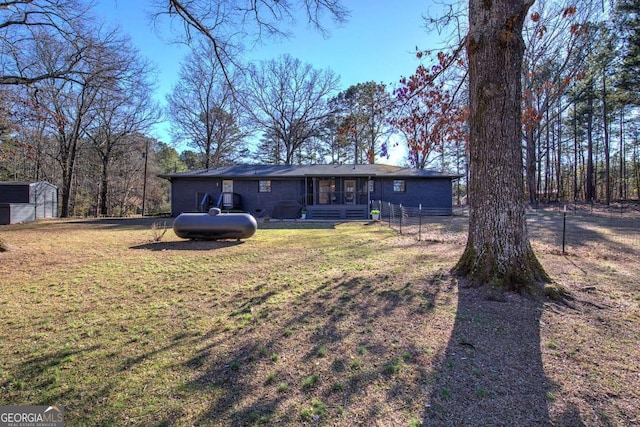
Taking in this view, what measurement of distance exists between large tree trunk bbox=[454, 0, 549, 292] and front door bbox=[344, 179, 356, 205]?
16.0 metres

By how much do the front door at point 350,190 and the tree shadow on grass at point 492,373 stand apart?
16.9 metres

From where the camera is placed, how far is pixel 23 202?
1775 cm

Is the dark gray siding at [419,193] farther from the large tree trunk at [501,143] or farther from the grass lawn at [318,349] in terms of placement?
the large tree trunk at [501,143]

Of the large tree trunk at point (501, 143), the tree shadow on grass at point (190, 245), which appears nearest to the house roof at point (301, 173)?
the tree shadow on grass at point (190, 245)

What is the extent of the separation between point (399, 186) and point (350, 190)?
3.23 metres

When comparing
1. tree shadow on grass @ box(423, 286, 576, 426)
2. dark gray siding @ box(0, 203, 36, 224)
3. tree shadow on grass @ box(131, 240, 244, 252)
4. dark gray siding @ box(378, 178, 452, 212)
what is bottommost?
tree shadow on grass @ box(423, 286, 576, 426)

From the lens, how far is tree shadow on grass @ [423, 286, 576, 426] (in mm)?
1969

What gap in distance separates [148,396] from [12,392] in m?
0.96

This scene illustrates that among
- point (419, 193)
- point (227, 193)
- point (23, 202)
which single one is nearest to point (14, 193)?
point (23, 202)

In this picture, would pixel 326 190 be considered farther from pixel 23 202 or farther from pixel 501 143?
pixel 23 202

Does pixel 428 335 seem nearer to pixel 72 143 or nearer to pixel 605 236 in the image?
pixel 605 236

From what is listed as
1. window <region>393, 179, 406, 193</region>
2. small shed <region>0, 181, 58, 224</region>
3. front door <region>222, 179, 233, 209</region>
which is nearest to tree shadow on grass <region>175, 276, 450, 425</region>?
front door <region>222, 179, 233, 209</region>

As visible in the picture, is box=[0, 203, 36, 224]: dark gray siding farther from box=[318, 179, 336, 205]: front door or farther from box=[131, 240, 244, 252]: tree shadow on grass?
box=[318, 179, 336, 205]: front door

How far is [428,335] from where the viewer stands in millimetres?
3057
